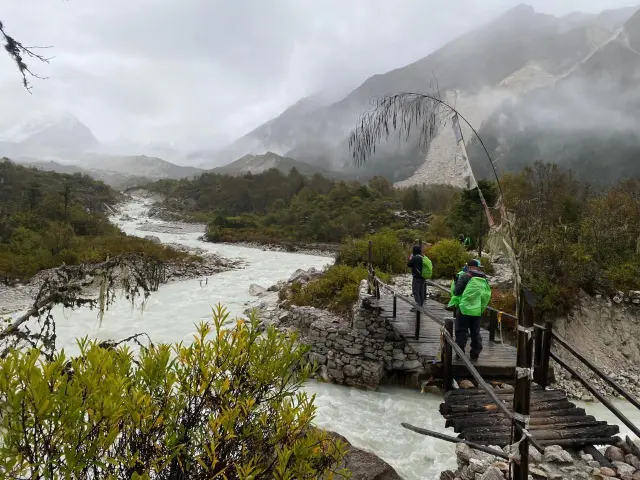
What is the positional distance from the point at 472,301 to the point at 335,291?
8.85 meters

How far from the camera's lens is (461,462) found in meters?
4.76

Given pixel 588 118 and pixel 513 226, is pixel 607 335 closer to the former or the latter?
pixel 513 226

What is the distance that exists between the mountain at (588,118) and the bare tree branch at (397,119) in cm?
7976

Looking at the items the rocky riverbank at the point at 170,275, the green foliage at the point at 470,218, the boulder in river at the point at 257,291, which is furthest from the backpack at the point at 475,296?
the green foliage at the point at 470,218

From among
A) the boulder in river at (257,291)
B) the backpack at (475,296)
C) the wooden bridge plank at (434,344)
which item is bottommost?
the boulder in river at (257,291)

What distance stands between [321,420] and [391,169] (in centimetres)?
13418

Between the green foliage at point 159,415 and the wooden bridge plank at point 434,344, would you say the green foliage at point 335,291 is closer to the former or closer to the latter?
the wooden bridge plank at point 434,344

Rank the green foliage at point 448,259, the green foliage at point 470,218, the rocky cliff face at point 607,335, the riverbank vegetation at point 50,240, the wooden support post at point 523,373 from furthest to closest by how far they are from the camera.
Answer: the green foliage at point 470,218 → the riverbank vegetation at point 50,240 → the green foliage at point 448,259 → the rocky cliff face at point 607,335 → the wooden support post at point 523,373

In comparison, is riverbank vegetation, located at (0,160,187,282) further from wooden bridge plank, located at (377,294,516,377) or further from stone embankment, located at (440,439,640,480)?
stone embankment, located at (440,439,640,480)

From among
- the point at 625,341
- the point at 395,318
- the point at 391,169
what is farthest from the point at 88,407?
the point at 391,169

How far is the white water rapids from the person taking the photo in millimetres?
7707

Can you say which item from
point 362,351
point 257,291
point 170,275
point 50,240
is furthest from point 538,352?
point 50,240

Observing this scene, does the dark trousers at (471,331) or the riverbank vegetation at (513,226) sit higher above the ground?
the riverbank vegetation at (513,226)

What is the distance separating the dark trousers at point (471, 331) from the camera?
633 cm
